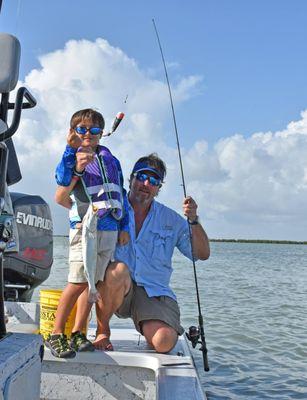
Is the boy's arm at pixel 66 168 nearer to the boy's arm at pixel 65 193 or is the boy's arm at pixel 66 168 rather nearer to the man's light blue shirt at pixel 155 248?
the boy's arm at pixel 65 193

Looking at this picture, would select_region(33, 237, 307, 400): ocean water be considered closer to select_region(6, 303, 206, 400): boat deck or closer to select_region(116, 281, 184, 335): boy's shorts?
select_region(116, 281, 184, 335): boy's shorts

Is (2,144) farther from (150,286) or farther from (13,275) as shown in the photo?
(150,286)

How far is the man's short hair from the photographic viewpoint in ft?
11.9

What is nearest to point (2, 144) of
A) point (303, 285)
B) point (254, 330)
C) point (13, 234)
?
point (13, 234)

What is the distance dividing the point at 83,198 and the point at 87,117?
1.87ft

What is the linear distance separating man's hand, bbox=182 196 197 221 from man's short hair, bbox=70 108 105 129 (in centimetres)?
93

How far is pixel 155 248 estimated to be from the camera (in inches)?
170

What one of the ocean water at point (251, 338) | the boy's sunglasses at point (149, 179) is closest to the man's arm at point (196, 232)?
the boy's sunglasses at point (149, 179)

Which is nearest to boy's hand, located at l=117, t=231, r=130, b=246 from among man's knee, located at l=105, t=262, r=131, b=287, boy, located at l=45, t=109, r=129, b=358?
boy, located at l=45, t=109, r=129, b=358

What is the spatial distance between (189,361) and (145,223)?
49.1 inches

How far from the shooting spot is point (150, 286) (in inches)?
165

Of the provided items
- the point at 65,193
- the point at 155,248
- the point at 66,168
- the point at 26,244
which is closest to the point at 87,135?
the point at 66,168

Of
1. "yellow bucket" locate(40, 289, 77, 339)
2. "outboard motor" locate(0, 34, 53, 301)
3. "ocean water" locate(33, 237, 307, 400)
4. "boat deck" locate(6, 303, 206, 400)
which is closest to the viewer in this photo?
"boat deck" locate(6, 303, 206, 400)

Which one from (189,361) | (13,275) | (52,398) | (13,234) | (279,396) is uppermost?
(13,234)
